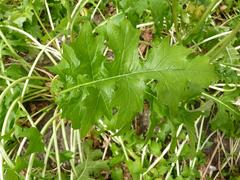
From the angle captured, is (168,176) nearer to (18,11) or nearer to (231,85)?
(231,85)

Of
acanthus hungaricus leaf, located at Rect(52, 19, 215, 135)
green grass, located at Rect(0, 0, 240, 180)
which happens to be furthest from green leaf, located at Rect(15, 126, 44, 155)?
acanthus hungaricus leaf, located at Rect(52, 19, 215, 135)

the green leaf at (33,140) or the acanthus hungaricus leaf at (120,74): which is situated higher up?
the acanthus hungaricus leaf at (120,74)

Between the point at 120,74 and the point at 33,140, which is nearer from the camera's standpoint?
the point at 120,74

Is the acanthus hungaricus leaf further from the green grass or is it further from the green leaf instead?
the green leaf

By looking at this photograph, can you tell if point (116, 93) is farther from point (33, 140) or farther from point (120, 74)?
point (33, 140)

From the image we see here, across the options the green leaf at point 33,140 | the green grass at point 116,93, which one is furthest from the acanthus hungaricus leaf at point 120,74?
the green leaf at point 33,140

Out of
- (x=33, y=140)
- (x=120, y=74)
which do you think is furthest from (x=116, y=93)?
(x=33, y=140)

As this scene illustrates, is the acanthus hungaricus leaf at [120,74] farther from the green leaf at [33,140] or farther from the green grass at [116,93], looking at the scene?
the green leaf at [33,140]

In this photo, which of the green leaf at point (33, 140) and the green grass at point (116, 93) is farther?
the green leaf at point (33, 140)

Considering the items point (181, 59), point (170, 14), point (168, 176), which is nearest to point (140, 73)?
point (181, 59)
